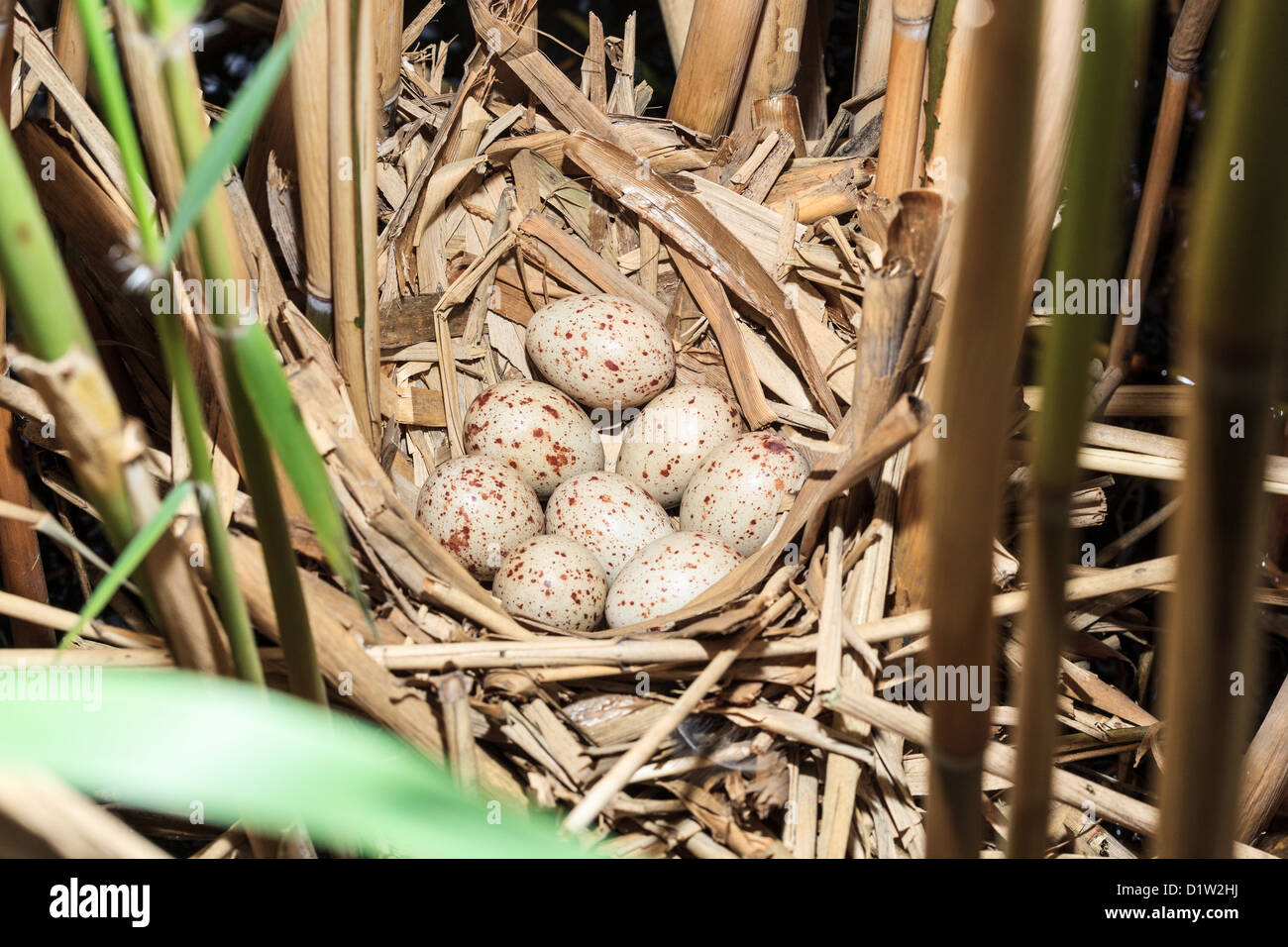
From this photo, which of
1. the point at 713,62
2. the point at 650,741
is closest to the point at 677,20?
the point at 713,62

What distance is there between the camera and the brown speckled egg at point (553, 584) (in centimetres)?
89

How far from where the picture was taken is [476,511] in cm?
95

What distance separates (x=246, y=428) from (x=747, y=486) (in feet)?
2.24

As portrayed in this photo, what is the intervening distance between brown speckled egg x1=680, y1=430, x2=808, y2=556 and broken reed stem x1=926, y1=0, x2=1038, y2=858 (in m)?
0.63

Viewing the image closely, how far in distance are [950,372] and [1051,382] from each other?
0.03 meters

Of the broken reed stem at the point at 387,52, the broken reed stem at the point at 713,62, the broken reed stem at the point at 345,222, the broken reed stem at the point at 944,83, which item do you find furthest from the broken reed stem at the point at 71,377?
the broken reed stem at the point at 713,62

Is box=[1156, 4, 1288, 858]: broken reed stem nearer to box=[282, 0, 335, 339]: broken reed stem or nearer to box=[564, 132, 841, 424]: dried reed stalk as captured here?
box=[282, 0, 335, 339]: broken reed stem

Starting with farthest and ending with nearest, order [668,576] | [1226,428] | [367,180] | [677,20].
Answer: [677,20], [668,576], [367,180], [1226,428]

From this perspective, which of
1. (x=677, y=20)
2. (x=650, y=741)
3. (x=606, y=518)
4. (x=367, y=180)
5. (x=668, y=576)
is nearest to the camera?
(x=650, y=741)

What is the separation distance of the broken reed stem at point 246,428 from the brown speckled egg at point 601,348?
73 centimetres

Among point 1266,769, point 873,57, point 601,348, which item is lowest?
point 1266,769

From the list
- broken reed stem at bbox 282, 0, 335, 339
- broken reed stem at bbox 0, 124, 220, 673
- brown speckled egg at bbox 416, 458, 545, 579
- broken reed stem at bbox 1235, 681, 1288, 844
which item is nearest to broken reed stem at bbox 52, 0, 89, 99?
broken reed stem at bbox 282, 0, 335, 339

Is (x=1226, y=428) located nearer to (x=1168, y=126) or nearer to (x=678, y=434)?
(x=1168, y=126)
